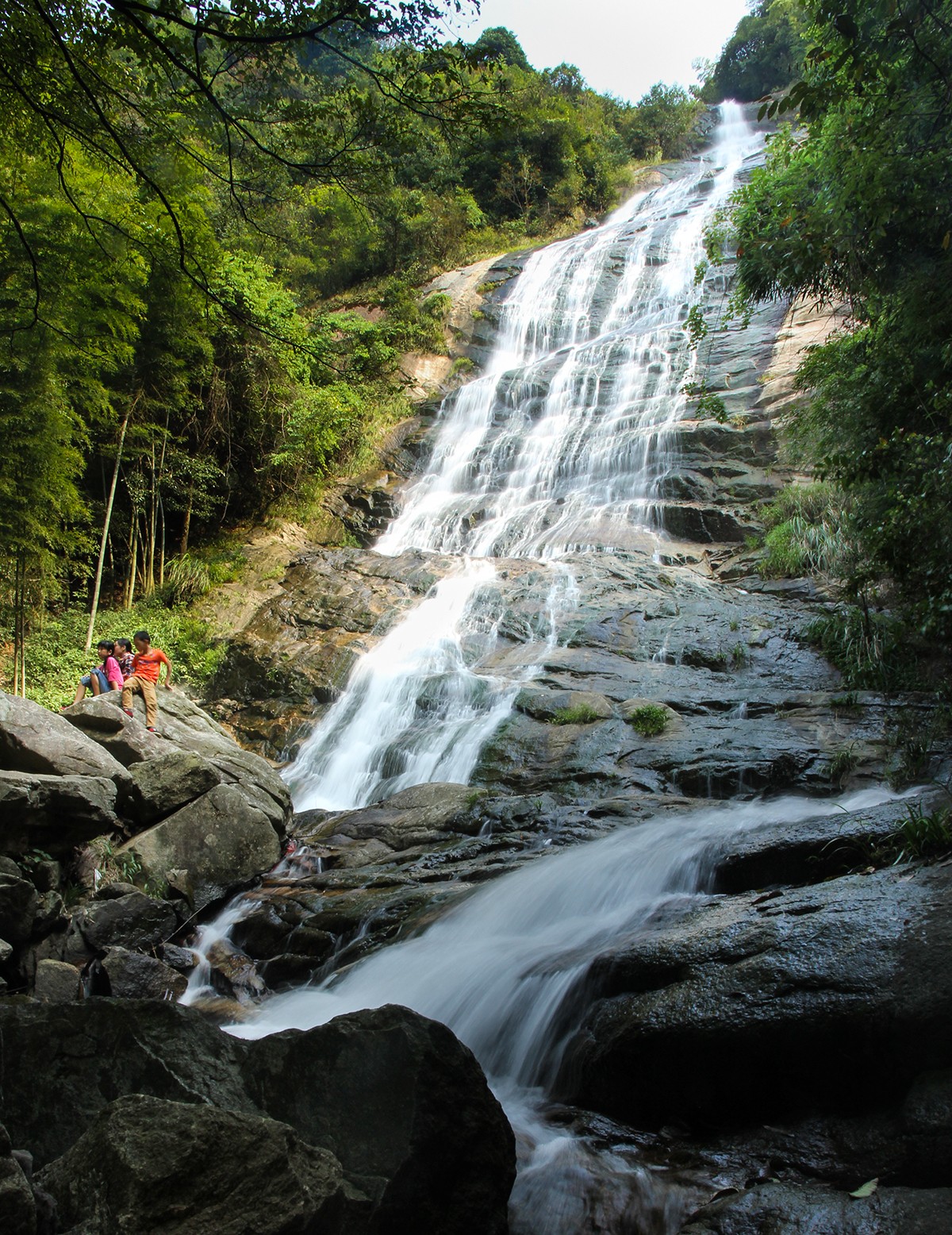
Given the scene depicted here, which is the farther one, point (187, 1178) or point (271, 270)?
point (271, 270)

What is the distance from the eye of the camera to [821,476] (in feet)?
29.5

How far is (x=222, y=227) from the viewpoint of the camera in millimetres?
21000

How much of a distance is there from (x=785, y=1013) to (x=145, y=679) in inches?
333

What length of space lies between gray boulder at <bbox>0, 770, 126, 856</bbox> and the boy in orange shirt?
2731mm

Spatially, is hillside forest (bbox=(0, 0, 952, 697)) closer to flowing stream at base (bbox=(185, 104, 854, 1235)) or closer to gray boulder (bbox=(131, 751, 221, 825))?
flowing stream at base (bbox=(185, 104, 854, 1235))

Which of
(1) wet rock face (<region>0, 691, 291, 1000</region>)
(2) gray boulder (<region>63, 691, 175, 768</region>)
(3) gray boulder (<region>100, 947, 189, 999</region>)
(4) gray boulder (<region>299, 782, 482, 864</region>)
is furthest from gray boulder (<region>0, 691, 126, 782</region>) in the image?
(4) gray boulder (<region>299, 782, 482, 864</region>)

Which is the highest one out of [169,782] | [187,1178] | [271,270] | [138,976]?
[271,270]

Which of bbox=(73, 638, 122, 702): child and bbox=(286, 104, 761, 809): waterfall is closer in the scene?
bbox=(73, 638, 122, 702): child

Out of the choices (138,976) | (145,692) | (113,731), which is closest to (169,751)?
(113,731)

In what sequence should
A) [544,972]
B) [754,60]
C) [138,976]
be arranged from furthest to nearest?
[754,60], [138,976], [544,972]

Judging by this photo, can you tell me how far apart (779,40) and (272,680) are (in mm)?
44487

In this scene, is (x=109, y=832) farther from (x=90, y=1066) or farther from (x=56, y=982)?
(x=90, y=1066)

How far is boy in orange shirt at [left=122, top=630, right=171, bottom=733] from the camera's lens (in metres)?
9.62

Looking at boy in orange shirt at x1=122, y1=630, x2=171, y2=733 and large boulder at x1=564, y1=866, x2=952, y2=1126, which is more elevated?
boy in orange shirt at x1=122, y1=630, x2=171, y2=733
